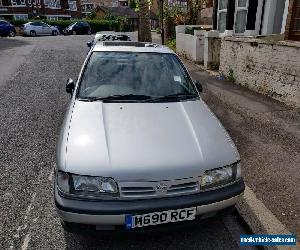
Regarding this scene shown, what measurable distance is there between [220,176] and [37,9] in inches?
2163

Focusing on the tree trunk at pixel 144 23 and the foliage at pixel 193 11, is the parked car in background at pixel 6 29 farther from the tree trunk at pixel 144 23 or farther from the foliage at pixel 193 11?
the tree trunk at pixel 144 23

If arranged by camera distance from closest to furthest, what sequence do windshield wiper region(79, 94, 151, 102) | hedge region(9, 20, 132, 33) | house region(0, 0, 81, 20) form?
windshield wiper region(79, 94, 151, 102) → hedge region(9, 20, 132, 33) → house region(0, 0, 81, 20)

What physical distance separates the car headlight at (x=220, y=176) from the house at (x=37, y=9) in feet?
168

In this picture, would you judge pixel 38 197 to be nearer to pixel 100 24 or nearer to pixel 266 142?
pixel 266 142

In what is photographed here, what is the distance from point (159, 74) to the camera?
14.2ft

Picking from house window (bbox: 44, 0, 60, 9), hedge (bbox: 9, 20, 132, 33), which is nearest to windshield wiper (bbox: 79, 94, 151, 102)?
hedge (bbox: 9, 20, 132, 33)

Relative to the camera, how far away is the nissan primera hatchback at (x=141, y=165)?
267 cm

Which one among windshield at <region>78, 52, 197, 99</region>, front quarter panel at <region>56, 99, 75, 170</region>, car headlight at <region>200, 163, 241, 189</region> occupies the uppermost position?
windshield at <region>78, 52, 197, 99</region>

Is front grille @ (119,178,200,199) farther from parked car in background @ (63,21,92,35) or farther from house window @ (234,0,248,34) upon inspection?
parked car in background @ (63,21,92,35)

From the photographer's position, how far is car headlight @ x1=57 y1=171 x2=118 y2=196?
2691mm

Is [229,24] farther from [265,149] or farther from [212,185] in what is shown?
[212,185]

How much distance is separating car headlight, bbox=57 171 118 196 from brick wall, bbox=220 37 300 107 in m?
6.01

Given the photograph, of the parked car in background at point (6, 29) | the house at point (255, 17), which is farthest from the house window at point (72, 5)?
the house at point (255, 17)

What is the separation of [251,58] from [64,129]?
7045 millimetres
